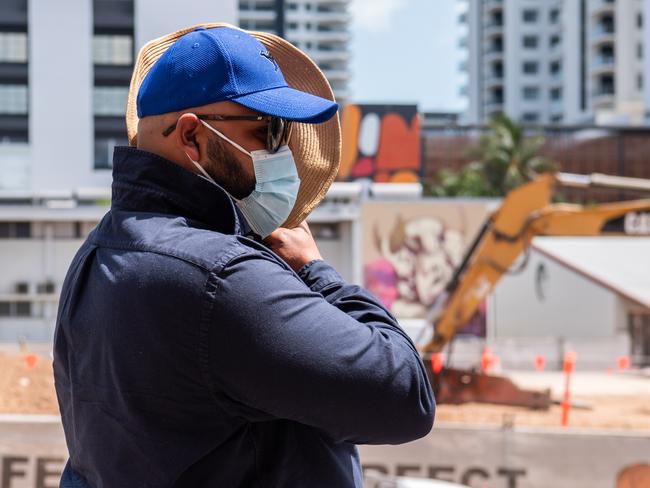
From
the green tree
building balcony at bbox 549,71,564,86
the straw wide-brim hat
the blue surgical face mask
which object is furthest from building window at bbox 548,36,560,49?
the blue surgical face mask

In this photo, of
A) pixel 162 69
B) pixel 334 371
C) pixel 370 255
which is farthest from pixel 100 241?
pixel 370 255

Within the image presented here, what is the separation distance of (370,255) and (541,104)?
70.7m

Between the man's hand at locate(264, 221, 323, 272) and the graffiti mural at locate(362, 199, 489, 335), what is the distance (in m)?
33.3

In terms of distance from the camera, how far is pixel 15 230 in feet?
122

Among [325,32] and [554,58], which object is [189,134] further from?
[325,32]

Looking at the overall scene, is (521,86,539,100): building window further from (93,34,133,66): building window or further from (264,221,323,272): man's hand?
(264,221,323,272): man's hand

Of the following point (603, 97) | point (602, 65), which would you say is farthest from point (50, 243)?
point (603, 97)

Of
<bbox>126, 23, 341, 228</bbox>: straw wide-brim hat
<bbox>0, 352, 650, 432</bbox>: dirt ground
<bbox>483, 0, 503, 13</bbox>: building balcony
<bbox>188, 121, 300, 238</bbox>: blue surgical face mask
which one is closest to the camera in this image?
<bbox>188, 121, 300, 238</bbox>: blue surgical face mask

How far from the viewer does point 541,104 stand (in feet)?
334

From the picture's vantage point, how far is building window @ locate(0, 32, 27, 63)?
53.0m

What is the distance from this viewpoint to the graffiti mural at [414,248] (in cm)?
3566

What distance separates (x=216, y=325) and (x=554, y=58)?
10242 centimetres

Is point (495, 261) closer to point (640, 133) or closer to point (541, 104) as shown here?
point (640, 133)

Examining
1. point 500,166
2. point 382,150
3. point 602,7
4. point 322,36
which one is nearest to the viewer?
point 382,150
